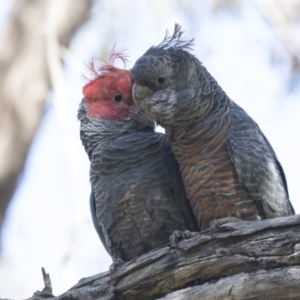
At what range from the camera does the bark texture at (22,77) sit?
7738 millimetres

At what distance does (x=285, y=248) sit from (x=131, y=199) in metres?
1.44

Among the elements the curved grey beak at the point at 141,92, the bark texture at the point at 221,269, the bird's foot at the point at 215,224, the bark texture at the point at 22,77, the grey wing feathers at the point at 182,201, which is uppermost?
the bark texture at the point at 22,77

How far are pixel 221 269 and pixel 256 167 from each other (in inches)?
38.4

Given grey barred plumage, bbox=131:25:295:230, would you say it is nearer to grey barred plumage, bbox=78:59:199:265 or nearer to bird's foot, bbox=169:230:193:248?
grey barred plumage, bbox=78:59:199:265

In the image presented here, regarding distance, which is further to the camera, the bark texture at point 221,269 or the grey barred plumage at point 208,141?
the grey barred plumage at point 208,141

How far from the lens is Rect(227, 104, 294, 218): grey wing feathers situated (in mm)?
4852

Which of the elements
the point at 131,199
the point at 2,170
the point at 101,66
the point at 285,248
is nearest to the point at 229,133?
the point at 131,199

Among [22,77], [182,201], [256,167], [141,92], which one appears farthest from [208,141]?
[22,77]

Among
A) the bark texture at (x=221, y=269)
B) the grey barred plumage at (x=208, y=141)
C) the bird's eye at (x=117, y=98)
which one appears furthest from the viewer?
the bird's eye at (x=117, y=98)

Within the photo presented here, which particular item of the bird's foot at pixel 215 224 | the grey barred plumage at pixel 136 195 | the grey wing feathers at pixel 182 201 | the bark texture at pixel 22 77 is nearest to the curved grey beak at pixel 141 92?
the grey barred plumage at pixel 136 195

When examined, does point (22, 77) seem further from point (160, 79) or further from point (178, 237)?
point (178, 237)

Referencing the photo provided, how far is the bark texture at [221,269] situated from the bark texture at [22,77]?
3311 millimetres

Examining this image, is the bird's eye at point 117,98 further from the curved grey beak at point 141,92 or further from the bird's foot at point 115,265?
the bird's foot at point 115,265

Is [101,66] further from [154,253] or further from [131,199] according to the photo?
[154,253]
